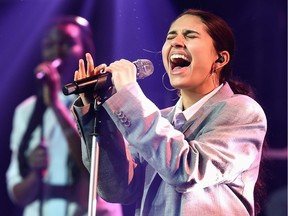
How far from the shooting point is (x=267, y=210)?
268 cm

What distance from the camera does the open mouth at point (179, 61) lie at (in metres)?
1.47

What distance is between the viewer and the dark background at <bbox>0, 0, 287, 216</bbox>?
2.55 metres

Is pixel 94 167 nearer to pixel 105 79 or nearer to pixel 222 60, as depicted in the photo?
pixel 105 79

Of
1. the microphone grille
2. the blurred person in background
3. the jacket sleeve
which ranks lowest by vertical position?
the blurred person in background

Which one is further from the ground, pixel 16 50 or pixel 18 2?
pixel 18 2

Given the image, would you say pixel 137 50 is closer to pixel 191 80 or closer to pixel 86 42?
pixel 86 42

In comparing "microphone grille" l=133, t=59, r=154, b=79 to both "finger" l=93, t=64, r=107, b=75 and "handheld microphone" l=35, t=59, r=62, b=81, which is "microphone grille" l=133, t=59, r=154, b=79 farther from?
"handheld microphone" l=35, t=59, r=62, b=81

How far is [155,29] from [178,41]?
41.9 inches

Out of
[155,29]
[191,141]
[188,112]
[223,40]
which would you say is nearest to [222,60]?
[223,40]

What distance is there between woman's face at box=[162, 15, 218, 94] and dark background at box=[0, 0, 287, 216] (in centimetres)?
104

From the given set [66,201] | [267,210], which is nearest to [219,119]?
[66,201]

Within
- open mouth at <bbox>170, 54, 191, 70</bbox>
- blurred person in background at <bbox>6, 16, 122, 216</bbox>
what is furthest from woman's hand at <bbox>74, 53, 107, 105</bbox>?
blurred person in background at <bbox>6, 16, 122, 216</bbox>

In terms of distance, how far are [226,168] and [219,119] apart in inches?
4.8

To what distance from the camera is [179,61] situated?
1491mm
